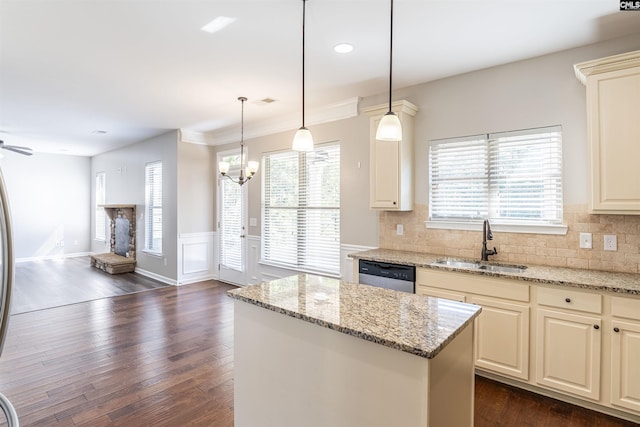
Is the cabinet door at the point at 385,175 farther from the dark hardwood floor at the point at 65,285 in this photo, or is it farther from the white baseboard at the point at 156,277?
the dark hardwood floor at the point at 65,285

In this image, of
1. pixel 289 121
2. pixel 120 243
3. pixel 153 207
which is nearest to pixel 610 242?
pixel 289 121

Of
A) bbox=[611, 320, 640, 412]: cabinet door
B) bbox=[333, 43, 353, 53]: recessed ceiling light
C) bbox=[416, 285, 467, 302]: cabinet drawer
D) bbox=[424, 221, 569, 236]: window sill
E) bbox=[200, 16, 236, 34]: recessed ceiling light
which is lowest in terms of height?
bbox=[611, 320, 640, 412]: cabinet door

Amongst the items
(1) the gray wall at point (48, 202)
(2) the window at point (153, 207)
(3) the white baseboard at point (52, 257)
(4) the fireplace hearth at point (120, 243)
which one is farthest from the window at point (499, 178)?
(3) the white baseboard at point (52, 257)

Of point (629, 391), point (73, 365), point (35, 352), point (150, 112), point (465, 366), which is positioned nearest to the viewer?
point (465, 366)

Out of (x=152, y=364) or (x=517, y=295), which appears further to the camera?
(x=152, y=364)

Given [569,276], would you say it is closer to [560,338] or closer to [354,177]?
[560,338]

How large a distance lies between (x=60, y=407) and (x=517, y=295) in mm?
3529

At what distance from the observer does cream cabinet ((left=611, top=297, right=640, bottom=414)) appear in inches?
86.2

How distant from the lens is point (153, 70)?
134 inches

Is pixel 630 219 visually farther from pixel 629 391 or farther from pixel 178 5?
pixel 178 5

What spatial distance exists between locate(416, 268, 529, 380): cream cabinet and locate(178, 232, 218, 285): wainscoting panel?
4761 mm

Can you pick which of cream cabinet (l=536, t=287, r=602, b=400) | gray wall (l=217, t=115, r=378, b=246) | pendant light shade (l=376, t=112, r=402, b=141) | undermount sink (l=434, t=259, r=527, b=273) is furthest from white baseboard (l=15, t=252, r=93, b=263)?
cream cabinet (l=536, t=287, r=602, b=400)

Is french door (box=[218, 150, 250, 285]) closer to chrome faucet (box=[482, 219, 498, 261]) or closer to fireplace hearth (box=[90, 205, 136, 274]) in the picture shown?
fireplace hearth (box=[90, 205, 136, 274])

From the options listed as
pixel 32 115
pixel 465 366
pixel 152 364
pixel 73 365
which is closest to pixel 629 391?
pixel 465 366
